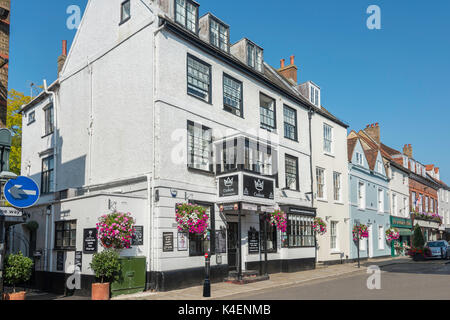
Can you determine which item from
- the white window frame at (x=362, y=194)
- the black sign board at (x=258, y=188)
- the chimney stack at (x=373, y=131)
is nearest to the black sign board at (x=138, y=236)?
the black sign board at (x=258, y=188)

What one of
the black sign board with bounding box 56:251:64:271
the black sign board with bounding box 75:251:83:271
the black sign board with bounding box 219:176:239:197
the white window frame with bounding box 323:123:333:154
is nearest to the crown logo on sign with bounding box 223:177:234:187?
the black sign board with bounding box 219:176:239:197

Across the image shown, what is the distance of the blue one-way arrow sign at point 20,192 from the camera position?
29.1 ft

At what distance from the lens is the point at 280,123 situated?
21.5 metres

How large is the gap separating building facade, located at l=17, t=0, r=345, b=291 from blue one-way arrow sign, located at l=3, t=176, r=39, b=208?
14.2 feet

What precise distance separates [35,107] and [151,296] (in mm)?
14850

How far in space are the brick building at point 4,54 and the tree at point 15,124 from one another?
17.3m

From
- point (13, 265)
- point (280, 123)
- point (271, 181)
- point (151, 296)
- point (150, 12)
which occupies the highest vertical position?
point (150, 12)

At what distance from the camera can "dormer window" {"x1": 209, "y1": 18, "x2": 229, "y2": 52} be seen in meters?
18.3

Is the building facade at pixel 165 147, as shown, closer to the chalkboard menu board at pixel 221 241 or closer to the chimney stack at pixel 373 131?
the chalkboard menu board at pixel 221 241

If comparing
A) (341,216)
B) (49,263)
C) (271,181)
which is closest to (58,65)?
(49,263)

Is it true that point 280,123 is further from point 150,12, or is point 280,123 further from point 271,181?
point 150,12

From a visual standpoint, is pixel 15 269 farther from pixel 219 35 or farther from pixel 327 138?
pixel 327 138

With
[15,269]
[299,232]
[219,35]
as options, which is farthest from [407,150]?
[15,269]

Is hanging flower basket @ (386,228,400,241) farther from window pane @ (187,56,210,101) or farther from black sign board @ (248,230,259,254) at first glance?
window pane @ (187,56,210,101)
